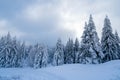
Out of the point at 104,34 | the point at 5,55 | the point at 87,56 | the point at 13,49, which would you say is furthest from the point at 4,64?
the point at 104,34

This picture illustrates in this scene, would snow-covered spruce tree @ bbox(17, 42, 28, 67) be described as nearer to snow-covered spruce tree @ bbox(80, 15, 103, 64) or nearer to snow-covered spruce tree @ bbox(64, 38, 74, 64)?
snow-covered spruce tree @ bbox(64, 38, 74, 64)

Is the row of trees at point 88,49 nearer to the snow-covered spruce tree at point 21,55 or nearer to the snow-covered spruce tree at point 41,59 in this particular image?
the snow-covered spruce tree at point 41,59

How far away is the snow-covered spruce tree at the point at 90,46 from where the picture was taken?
3234 cm

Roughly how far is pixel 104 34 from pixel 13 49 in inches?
1340

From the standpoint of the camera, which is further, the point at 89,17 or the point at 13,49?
the point at 13,49

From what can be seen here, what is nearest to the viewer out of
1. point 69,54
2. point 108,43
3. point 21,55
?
point 108,43

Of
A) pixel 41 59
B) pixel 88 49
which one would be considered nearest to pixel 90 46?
pixel 88 49

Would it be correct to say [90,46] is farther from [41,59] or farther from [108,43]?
[41,59]

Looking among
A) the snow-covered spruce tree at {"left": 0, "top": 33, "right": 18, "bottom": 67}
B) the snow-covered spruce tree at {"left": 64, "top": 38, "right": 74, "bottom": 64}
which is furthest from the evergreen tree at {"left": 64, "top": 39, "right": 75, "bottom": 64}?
the snow-covered spruce tree at {"left": 0, "top": 33, "right": 18, "bottom": 67}

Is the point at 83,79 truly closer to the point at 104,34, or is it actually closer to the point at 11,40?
the point at 104,34

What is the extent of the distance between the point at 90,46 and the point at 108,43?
813 centimetres

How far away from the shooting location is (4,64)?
49344 millimetres

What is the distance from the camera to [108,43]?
38000 mm

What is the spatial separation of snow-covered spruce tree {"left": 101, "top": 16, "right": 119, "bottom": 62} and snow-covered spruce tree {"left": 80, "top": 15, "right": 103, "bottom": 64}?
19.8 feet
